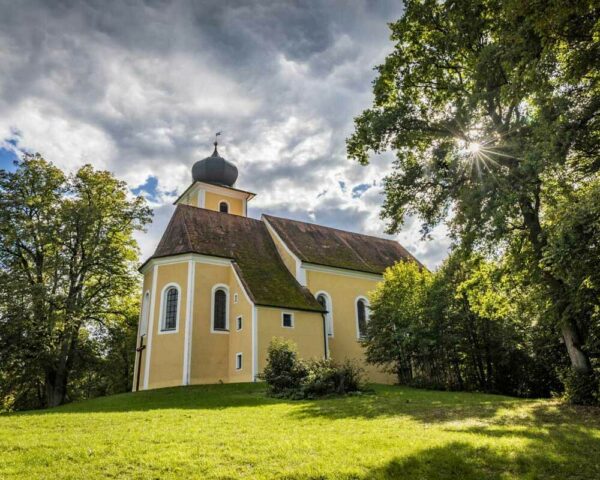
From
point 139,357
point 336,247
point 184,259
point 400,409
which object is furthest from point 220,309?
point 400,409

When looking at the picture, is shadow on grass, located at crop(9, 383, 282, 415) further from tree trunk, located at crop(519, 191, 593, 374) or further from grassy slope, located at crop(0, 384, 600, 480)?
tree trunk, located at crop(519, 191, 593, 374)

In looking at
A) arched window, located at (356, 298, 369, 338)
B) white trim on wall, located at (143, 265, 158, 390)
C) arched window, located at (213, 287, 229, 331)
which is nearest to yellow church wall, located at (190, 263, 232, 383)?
arched window, located at (213, 287, 229, 331)

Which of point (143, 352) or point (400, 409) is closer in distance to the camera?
point (400, 409)

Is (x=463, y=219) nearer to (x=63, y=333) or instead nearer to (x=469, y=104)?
(x=469, y=104)

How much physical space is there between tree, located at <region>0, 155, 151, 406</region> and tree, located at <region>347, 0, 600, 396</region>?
54.7 ft

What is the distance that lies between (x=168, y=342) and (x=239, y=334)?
3.67 metres

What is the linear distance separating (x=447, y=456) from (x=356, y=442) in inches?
65.1

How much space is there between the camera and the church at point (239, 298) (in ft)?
76.4

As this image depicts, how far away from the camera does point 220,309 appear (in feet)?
83.3

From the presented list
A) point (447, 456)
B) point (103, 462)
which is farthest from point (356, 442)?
point (103, 462)

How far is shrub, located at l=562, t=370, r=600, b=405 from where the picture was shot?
42.0ft

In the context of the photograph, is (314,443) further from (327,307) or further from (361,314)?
(361,314)

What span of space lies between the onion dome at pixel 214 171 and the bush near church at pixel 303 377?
81.6ft

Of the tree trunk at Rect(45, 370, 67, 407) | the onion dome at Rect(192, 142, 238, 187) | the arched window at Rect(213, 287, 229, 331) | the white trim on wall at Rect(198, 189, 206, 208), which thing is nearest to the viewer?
the tree trunk at Rect(45, 370, 67, 407)
